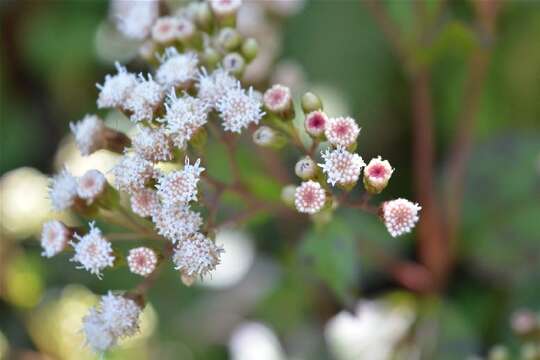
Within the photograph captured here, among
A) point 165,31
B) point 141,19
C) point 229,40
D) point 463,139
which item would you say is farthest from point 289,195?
point 463,139

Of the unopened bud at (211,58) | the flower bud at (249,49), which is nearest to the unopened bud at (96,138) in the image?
the unopened bud at (211,58)

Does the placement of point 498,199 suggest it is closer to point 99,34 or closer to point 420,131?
point 420,131

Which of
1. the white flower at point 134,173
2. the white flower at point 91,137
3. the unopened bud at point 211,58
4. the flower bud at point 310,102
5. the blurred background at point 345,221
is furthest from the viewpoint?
the blurred background at point 345,221

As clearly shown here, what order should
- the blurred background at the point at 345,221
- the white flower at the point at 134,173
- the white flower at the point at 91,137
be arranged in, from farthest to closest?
the blurred background at the point at 345,221
the white flower at the point at 91,137
the white flower at the point at 134,173

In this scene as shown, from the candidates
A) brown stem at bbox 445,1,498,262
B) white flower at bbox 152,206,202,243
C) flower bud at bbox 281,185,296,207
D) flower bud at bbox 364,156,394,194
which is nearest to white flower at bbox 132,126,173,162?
white flower at bbox 152,206,202,243

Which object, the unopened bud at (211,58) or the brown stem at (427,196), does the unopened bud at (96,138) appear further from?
the brown stem at (427,196)

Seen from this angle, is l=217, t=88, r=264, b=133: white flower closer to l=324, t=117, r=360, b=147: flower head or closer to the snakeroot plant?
the snakeroot plant
